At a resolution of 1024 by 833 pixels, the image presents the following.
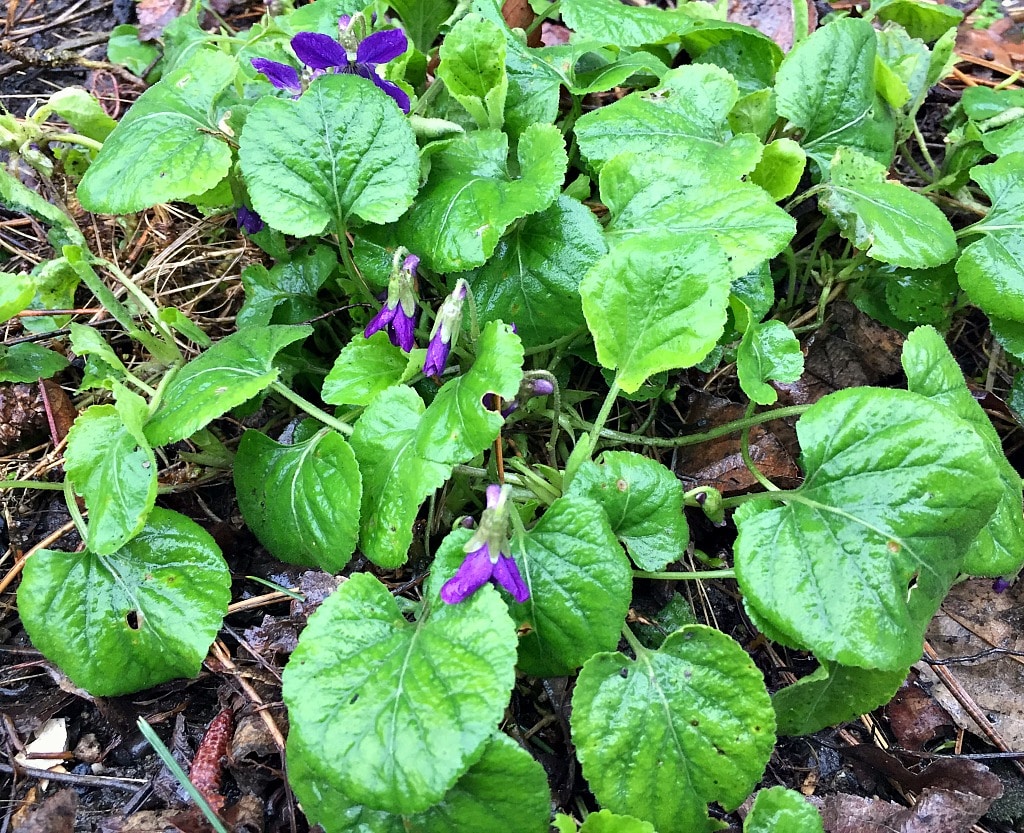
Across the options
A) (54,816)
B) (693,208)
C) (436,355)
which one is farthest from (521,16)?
(54,816)

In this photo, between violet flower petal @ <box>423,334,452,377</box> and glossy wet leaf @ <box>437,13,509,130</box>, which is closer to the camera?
violet flower petal @ <box>423,334,452,377</box>

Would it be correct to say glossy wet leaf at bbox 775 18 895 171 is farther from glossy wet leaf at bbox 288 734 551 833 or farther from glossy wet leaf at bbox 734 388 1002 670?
glossy wet leaf at bbox 288 734 551 833

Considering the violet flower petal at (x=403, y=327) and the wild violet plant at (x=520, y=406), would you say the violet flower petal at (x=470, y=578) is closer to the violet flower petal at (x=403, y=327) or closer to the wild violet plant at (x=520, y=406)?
the wild violet plant at (x=520, y=406)

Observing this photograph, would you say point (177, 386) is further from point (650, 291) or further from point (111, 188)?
point (650, 291)

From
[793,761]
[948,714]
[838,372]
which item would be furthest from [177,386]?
[948,714]

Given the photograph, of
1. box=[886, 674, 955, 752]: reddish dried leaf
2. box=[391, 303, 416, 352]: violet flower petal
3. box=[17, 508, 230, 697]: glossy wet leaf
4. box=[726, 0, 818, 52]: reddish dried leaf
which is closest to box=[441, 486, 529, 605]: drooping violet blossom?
box=[391, 303, 416, 352]: violet flower petal

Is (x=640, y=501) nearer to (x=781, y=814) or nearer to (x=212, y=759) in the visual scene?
(x=781, y=814)
